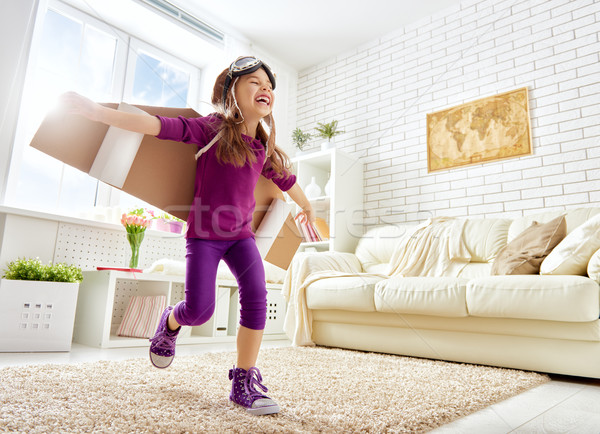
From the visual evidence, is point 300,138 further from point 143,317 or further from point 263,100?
point 263,100

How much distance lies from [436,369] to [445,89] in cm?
233

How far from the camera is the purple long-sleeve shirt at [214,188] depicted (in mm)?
1153

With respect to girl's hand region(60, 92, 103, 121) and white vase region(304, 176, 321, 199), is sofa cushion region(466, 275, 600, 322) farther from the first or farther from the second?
white vase region(304, 176, 321, 199)

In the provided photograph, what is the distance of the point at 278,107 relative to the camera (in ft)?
13.9

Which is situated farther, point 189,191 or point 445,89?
point 445,89

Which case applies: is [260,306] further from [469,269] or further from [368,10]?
[368,10]

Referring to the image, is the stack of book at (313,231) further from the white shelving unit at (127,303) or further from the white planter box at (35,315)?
the white planter box at (35,315)

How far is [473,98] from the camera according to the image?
312 centimetres

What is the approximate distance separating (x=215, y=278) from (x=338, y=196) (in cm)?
234

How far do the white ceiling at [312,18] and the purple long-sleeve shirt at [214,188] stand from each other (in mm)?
2701

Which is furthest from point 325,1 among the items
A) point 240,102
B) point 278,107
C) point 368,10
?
point 240,102

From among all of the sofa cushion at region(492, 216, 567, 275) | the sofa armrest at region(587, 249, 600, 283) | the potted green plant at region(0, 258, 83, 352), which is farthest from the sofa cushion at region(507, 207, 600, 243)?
the potted green plant at region(0, 258, 83, 352)

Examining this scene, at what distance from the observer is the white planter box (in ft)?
6.23

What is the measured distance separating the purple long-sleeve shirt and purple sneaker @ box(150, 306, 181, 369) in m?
0.35
